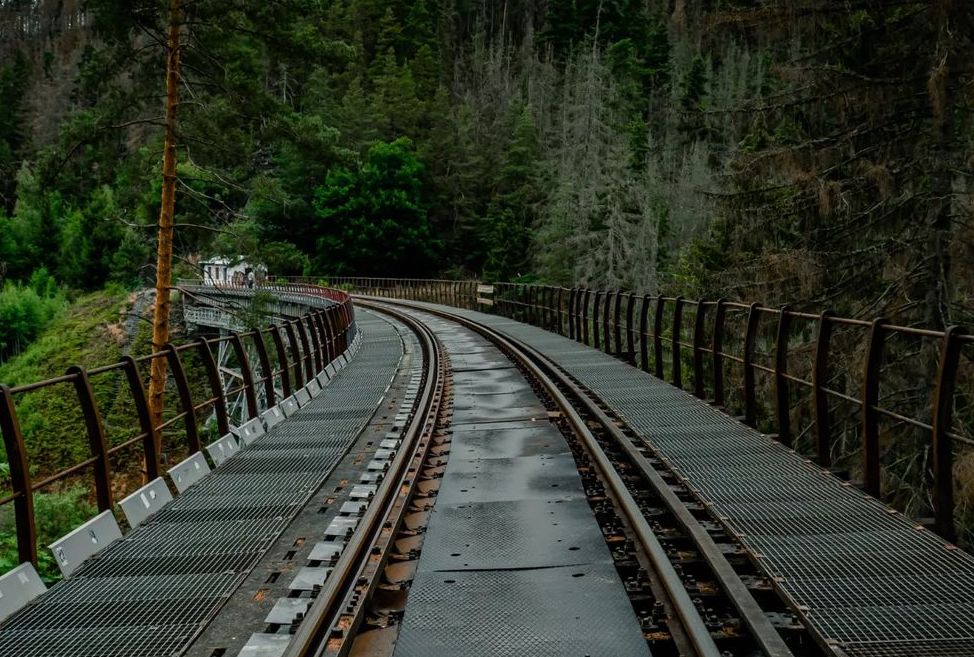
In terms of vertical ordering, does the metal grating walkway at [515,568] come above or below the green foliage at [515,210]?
below

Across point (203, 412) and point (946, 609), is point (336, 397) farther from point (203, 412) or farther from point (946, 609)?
point (203, 412)

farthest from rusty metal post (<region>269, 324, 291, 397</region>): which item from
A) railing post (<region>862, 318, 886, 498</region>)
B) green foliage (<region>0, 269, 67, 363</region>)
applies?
green foliage (<region>0, 269, 67, 363</region>)

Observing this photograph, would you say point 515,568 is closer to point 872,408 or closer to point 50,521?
point 872,408

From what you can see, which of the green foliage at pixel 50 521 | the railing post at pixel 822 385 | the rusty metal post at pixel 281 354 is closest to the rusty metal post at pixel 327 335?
the rusty metal post at pixel 281 354

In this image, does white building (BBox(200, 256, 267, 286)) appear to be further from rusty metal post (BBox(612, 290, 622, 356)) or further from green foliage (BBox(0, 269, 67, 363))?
green foliage (BBox(0, 269, 67, 363))

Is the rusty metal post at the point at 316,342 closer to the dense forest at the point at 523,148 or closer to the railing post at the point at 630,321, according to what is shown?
the dense forest at the point at 523,148

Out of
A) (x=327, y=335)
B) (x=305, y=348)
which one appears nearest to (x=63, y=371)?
(x=327, y=335)

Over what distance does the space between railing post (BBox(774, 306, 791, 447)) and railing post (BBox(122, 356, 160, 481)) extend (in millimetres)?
5832

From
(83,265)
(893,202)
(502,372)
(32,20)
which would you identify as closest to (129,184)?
(502,372)

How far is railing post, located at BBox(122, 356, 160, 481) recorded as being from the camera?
657 cm

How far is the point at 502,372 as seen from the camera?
15.6 meters

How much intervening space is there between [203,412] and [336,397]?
31176 millimetres

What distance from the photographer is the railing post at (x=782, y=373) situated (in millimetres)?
7949

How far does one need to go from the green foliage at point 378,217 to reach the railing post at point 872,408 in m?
54.6
